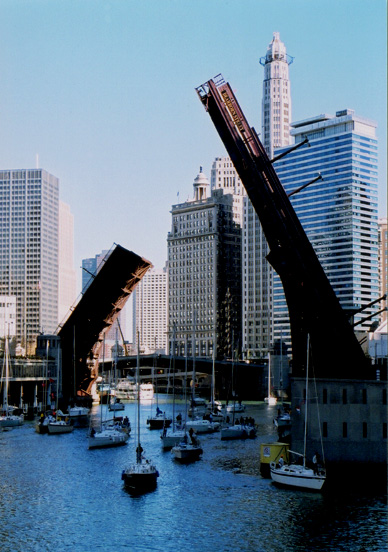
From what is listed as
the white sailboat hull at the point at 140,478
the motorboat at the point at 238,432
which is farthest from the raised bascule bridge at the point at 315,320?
the motorboat at the point at 238,432

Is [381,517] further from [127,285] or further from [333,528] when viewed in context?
[127,285]

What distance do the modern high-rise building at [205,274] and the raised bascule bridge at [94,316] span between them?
80.9 m

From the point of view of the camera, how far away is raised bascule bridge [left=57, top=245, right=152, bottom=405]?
61.8 m

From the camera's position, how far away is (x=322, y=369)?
43594mm

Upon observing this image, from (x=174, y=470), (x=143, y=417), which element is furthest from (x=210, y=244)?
(x=174, y=470)

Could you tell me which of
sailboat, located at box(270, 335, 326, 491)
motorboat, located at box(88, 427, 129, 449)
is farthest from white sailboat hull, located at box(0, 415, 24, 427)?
sailboat, located at box(270, 335, 326, 491)

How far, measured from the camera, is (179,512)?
33.8 metres

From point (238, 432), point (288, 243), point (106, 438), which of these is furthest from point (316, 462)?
point (238, 432)

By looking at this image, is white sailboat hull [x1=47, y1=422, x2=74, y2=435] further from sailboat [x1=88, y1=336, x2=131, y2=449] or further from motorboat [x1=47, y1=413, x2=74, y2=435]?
sailboat [x1=88, y1=336, x2=131, y2=449]

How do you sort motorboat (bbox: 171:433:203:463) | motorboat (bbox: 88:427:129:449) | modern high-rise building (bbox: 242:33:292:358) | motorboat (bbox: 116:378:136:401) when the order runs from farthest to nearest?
modern high-rise building (bbox: 242:33:292:358)
motorboat (bbox: 116:378:136:401)
motorboat (bbox: 88:427:129:449)
motorboat (bbox: 171:433:203:463)

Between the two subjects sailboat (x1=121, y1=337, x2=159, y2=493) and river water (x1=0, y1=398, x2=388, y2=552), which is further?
sailboat (x1=121, y1=337, x2=159, y2=493)

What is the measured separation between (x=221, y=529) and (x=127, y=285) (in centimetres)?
3505

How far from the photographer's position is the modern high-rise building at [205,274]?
16612 centimetres

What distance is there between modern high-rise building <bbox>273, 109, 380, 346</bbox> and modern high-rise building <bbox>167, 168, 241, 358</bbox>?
905 inches
